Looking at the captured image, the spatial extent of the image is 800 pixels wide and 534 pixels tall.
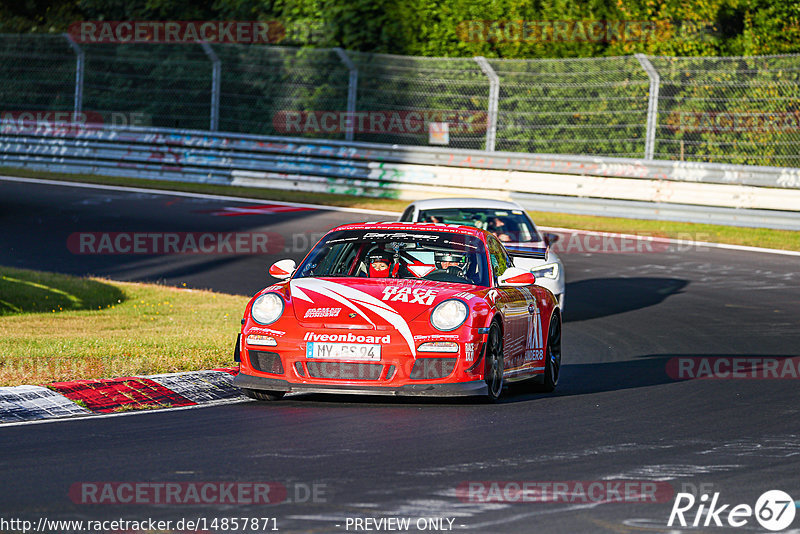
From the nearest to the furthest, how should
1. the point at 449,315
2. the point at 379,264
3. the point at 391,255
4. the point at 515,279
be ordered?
the point at 449,315 < the point at 515,279 < the point at 379,264 < the point at 391,255

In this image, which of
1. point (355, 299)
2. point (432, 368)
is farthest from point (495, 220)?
point (432, 368)

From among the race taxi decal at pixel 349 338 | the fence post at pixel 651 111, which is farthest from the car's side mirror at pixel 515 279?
the fence post at pixel 651 111

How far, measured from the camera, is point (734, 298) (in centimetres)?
1659

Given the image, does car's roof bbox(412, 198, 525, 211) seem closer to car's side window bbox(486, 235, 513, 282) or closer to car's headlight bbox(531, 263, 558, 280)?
car's headlight bbox(531, 263, 558, 280)

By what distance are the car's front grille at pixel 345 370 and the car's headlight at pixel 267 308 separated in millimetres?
463

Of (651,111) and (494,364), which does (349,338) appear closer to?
(494,364)

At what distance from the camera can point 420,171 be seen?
2664cm

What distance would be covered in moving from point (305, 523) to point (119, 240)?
16531 mm

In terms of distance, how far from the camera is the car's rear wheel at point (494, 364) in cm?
895

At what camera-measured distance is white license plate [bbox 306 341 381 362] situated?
8719mm

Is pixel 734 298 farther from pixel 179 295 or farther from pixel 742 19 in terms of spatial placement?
pixel 742 19

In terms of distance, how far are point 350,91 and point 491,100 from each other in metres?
3.50

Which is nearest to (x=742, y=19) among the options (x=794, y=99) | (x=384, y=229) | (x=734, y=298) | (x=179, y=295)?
(x=794, y=99)

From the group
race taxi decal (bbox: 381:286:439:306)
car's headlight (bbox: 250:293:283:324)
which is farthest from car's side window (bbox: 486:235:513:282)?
car's headlight (bbox: 250:293:283:324)
